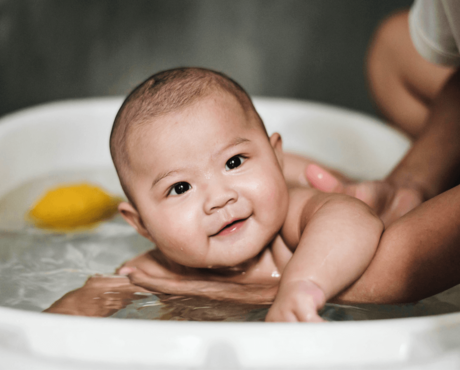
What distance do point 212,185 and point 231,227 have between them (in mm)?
66

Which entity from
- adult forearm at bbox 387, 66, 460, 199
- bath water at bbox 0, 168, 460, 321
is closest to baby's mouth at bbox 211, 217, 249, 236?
bath water at bbox 0, 168, 460, 321

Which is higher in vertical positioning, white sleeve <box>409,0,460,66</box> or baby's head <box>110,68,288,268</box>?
white sleeve <box>409,0,460,66</box>

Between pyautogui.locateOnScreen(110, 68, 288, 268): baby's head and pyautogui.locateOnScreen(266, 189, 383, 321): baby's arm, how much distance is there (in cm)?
8

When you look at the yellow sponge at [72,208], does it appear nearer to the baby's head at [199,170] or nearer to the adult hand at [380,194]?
the baby's head at [199,170]

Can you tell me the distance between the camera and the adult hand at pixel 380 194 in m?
0.81

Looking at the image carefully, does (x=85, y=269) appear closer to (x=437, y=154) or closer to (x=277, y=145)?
(x=277, y=145)

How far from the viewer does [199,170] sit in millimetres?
693

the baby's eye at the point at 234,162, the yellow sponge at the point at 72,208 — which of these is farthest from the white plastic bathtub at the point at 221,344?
the yellow sponge at the point at 72,208

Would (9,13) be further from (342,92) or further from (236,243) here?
(236,243)

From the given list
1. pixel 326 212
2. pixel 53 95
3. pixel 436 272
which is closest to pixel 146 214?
pixel 326 212

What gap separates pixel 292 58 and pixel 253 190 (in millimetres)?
1686

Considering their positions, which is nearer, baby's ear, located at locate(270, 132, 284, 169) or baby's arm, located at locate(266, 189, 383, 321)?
baby's arm, located at locate(266, 189, 383, 321)

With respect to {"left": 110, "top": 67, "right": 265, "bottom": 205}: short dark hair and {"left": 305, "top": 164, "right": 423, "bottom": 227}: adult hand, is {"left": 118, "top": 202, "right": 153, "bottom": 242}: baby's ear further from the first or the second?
{"left": 305, "top": 164, "right": 423, "bottom": 227}: adult hand

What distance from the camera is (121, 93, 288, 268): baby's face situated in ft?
2.26
